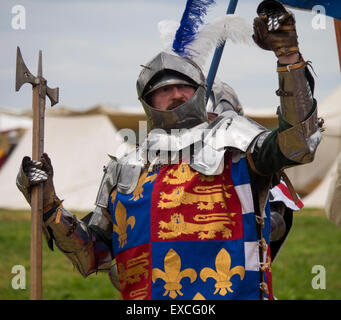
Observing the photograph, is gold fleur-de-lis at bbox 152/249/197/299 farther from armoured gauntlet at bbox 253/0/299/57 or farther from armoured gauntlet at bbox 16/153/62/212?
armoured gauntlet at bbox 253/0/299/57

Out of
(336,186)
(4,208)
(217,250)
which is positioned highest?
(4,208)

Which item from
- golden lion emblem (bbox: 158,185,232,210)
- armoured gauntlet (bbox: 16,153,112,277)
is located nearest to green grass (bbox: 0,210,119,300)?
armoured gauntlet (bbox: 16,153,112,277)

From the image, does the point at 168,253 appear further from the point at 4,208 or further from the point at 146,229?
the point at 4,208

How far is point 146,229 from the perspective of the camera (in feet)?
12.3

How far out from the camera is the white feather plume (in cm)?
398

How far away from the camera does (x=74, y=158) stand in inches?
579

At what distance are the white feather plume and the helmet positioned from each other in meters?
0.08

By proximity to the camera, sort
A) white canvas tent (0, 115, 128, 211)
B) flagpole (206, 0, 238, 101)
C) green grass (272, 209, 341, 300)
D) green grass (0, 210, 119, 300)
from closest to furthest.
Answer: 1. flagpole (206, 0, 238, 101)
2. green grass (0, 210, 119, 300)
3. green grass (272, 209, 341, 300)
4. white canvas tent (0, 115, 128, 211)

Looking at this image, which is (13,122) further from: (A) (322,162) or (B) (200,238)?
(B) (200,238)

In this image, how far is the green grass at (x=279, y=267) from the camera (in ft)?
25.3

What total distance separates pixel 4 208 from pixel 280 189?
10.3m

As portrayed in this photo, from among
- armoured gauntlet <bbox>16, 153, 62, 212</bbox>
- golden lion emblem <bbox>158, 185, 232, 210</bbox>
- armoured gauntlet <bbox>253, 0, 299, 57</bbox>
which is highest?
armoured gauntlet <bbox>253, 0, 299, 57</bbox>

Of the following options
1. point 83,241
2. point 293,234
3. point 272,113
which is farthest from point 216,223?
point 272,113
